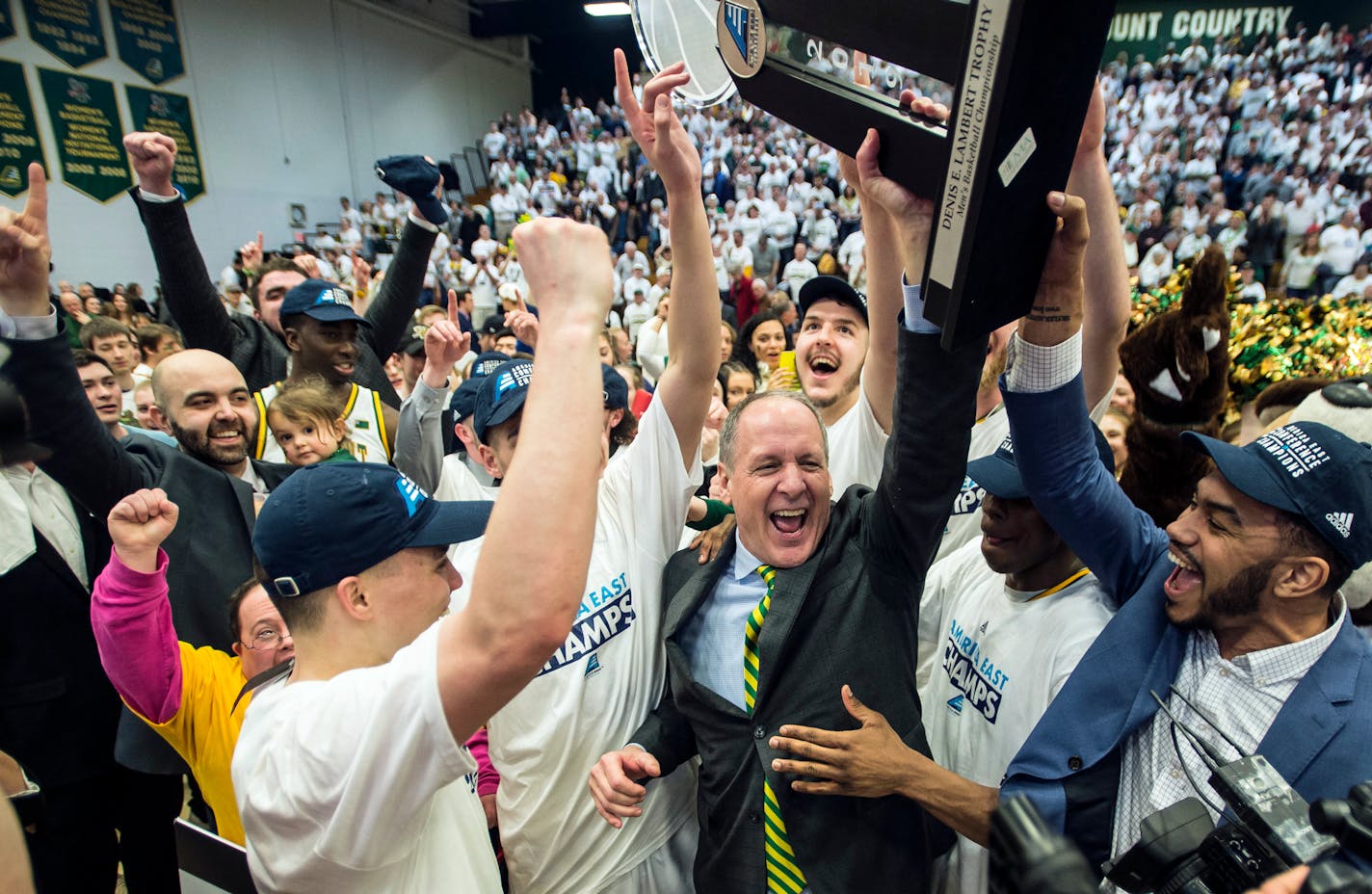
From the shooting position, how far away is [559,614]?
3.20 feet

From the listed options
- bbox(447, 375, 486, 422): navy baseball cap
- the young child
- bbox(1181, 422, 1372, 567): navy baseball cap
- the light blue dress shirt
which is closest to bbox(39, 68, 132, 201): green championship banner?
the young child

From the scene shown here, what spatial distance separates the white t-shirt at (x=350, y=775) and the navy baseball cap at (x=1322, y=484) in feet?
4.47

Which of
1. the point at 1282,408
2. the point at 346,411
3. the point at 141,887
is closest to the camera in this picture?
the point at 1282,408

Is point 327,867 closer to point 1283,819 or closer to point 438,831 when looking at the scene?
point 438,831

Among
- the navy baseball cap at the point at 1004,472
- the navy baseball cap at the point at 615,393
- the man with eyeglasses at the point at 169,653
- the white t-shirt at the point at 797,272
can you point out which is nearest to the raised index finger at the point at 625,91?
the navy baseball cap at the point at 1004,472

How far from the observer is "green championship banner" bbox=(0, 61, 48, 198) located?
11.8m

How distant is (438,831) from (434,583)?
411mm

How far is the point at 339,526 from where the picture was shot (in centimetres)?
A: 123

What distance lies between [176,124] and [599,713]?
17.3 m

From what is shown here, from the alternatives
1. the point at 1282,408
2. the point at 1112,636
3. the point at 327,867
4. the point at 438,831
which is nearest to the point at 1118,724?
the point at 1112,636

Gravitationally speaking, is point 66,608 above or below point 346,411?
below

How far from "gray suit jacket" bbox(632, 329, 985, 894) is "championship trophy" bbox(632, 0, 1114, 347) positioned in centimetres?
52

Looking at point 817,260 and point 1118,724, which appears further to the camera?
point 817,260

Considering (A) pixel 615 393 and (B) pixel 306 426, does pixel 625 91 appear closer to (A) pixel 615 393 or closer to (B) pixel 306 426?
(A) pixel 615 393
